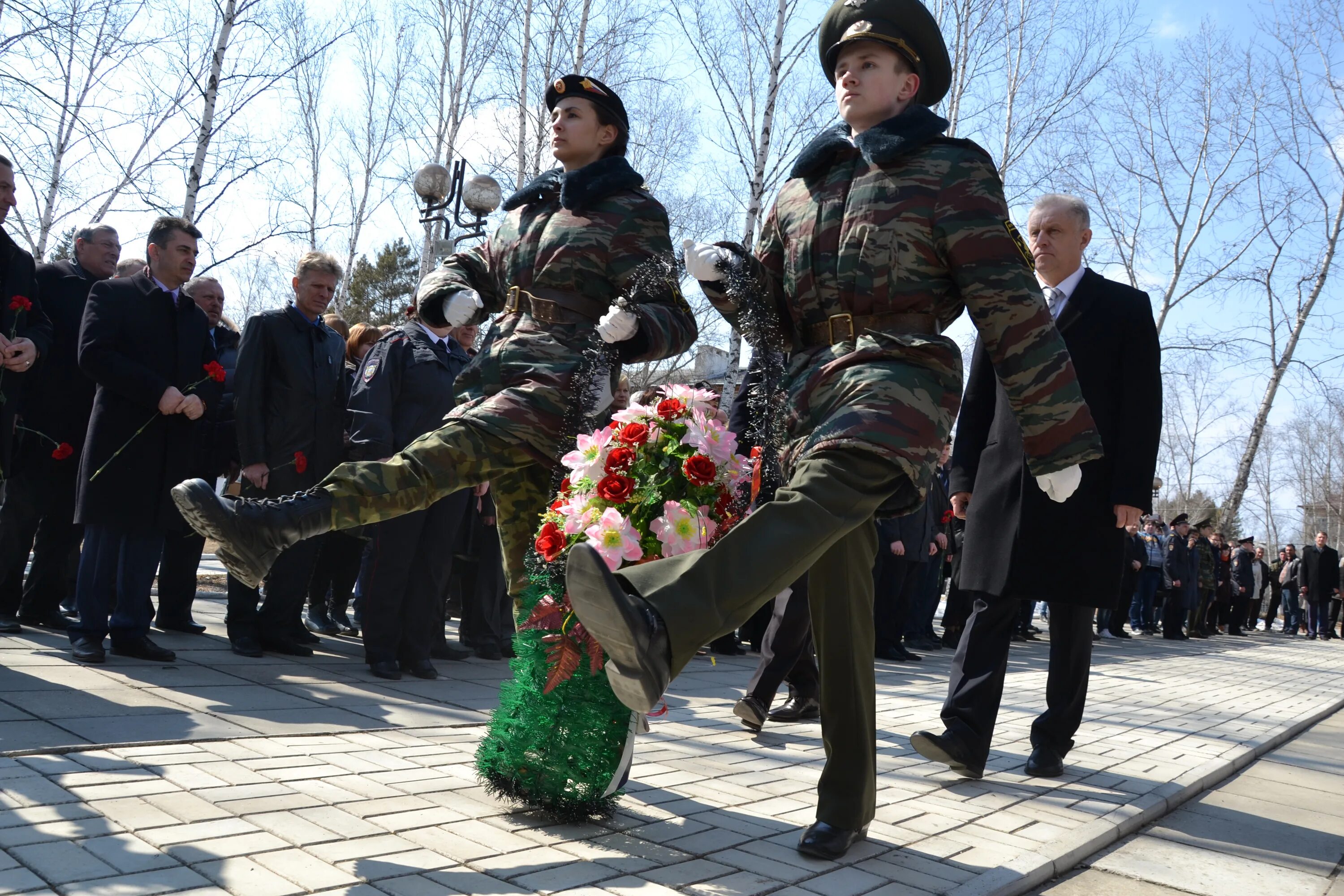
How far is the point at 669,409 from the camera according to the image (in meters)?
3.38

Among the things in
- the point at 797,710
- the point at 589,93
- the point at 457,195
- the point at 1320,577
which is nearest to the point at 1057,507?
the point at 797,710

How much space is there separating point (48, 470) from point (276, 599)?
1471mm

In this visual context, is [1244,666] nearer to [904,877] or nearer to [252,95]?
[904,877]

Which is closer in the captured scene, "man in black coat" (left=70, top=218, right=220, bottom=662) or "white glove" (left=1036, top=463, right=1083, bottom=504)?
"white glove" (left=1036, top=463, right=1083, bottom=504)

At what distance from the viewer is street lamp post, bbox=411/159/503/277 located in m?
14.3

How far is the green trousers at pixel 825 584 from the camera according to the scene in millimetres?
2445

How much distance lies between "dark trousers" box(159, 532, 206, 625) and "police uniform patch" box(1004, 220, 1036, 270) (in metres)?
5.31

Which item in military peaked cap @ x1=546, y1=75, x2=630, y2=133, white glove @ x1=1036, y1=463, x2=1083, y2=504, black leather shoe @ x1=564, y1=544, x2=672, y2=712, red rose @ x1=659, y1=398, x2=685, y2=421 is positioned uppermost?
military peaked cap @ x1=546, y1=75, x2=630, y2=133

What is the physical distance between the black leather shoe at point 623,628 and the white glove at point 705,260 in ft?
3.74

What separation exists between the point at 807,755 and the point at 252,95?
15.2 m

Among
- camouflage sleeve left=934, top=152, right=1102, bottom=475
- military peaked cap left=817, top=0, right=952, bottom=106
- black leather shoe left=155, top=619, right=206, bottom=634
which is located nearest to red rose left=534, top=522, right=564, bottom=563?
camouflage sleeve left=934, top=152, right=1102, bottom=475

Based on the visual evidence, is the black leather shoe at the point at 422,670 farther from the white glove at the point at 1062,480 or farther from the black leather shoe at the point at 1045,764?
the white glove at the point at 1062,480

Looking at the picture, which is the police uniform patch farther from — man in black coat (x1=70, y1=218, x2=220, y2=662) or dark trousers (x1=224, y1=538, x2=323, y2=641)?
dark trousers (x1=224, y1=538, x2=323, y2=641)

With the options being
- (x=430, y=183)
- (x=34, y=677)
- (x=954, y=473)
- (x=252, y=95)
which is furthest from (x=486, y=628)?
(x=252, y=95)
